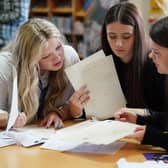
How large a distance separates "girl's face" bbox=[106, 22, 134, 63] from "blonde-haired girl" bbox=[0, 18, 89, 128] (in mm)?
248

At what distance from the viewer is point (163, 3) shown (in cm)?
300

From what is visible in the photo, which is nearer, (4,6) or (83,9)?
(4,6)

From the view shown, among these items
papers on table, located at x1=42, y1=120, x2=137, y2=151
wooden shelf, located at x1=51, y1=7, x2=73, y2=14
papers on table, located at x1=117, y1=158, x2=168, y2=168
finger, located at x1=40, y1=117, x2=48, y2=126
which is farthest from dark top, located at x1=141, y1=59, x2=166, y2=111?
wooden shelf, located at x1=51, y1=7, x2=73, y2=14

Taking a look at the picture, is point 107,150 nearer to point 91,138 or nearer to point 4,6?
point 91,138

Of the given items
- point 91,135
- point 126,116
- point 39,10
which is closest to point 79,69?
point 126,116

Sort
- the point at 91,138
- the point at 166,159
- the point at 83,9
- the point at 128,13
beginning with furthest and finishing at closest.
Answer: the point at 83,9
the point at 128,13
the point at 91,138
the point at 166,159

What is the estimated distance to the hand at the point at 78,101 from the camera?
1795 millimetres

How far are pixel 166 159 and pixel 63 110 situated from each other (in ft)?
2.23

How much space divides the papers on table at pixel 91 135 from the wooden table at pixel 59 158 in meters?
0.05

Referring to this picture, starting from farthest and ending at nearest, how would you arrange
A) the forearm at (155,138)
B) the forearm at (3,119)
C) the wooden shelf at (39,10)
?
the wooden shelf at (39,10) < the forearm at (3,119) < the forearm at (155,138)

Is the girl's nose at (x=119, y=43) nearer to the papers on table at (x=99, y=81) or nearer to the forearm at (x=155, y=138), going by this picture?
the papers on table at (x=99, y=81)

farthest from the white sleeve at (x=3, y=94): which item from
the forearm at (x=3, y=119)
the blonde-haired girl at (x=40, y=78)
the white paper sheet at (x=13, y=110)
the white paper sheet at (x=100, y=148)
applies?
the white paper sheet at (x=100, y=148)

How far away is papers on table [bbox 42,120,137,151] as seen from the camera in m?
1.41

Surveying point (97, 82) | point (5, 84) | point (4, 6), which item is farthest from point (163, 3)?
point (5, 84)
